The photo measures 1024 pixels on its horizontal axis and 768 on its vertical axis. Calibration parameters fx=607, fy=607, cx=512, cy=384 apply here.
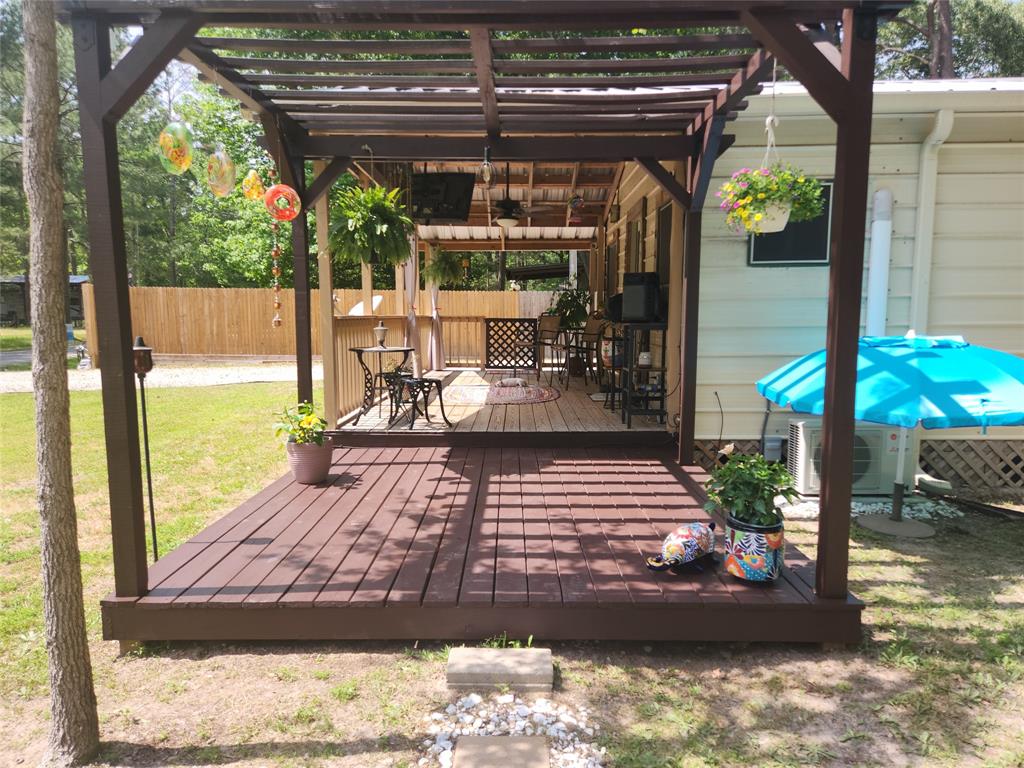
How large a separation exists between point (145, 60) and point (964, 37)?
16.6 m

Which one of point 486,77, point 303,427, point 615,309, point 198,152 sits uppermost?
point 198,152

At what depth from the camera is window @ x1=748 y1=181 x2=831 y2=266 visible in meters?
5.02

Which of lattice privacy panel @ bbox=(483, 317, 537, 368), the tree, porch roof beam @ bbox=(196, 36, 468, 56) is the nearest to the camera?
porch roof beam @ bbox=(196, 36, 468, 56)

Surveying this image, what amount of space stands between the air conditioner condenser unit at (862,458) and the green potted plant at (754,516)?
6.95 feet

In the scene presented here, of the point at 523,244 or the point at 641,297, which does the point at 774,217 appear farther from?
the point at 523,244

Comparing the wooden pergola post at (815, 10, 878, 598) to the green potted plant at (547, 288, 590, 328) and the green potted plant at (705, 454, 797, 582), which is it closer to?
the green potted plant at (705, 454, 797, 582)

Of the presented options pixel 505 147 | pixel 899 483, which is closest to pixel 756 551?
pixel 899 483

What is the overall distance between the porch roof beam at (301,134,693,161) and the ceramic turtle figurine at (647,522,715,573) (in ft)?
9.35

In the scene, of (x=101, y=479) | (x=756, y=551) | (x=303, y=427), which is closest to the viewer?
(x=756, y=551)

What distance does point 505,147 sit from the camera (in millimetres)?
4523

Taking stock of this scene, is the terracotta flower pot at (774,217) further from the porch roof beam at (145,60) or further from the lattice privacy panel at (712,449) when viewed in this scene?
the porch roof beam at (145,60)

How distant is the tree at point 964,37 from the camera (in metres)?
12.2

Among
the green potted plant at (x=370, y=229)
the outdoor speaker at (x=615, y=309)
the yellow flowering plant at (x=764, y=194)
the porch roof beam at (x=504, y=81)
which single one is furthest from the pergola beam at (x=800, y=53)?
the outdoor speaker at (x=615, y=309)

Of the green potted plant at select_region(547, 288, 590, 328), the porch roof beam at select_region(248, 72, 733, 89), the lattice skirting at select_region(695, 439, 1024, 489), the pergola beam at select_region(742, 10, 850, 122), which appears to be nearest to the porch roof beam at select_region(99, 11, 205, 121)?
the porch roof beam at select_region(248, 72, 733, 89)
